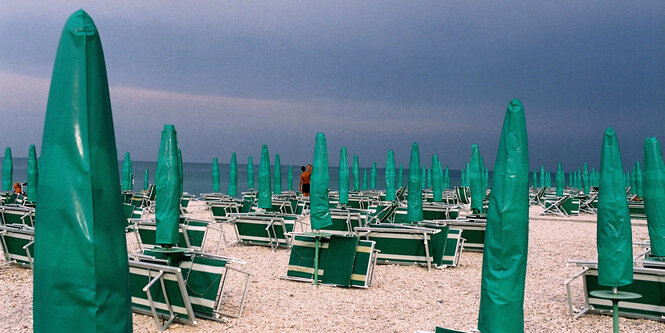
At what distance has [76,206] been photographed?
2244 millimetres

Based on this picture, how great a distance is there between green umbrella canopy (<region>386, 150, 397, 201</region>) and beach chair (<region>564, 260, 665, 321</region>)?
8199 mm

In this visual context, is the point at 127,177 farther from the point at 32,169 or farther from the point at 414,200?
the point at 414,200

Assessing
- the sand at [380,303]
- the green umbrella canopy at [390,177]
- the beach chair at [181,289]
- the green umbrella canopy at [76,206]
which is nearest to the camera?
the green umbrella canopy at [76,206]

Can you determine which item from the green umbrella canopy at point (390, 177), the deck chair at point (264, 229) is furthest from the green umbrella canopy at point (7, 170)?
the green umbrella canopy at point (390, 177)

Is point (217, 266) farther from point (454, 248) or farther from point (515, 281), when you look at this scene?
point (454, 248)

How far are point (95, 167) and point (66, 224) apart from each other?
0.26m

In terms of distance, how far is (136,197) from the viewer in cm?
1906

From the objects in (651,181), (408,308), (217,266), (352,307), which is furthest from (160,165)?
(651,181)

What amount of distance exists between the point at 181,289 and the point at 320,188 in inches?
120

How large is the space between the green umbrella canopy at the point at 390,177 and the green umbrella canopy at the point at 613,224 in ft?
31.8

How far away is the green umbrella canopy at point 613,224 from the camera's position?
5004mm

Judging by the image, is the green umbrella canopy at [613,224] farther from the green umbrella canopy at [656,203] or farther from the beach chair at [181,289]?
the beach chair at [181,289]

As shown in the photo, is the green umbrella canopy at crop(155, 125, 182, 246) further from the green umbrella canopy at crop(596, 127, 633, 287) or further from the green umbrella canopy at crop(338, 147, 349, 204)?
the green umbrella canopy at crop(338, 147, 349, 204)

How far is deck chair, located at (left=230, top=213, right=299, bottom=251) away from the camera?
11617 millimetres
